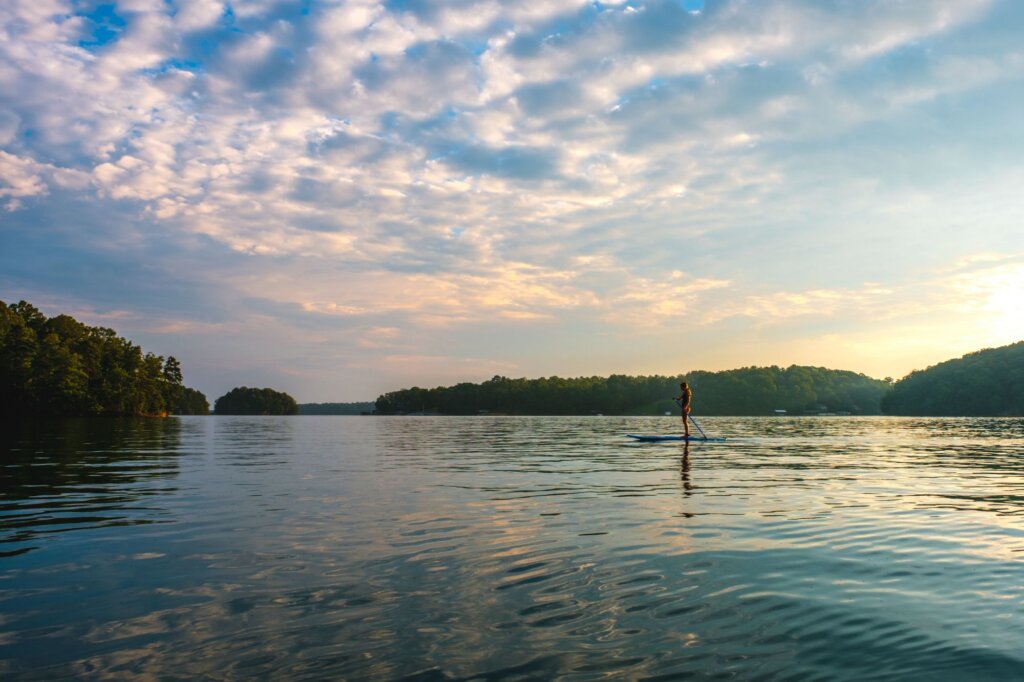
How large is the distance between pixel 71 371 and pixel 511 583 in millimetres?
143640

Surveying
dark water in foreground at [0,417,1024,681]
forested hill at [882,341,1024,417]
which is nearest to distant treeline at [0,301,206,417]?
dark water in foreground at [0,417,1024,681]

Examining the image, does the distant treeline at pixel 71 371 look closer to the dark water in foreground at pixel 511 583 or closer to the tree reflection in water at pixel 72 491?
the tree reflection in water at pixel 72 491

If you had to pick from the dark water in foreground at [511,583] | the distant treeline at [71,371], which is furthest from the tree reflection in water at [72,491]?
the distant treeline at [71,371]

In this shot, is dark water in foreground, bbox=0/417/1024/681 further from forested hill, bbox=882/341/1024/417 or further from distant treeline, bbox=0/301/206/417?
forested hill, bbox=882/341/1024/417

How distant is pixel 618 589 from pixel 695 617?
1272 mm

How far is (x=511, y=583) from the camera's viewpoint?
8555 millimetres

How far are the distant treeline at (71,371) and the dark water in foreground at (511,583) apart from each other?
417 feet

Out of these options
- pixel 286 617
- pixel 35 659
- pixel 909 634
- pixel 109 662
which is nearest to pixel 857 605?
pixel 909 634

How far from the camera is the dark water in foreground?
6.05 meters

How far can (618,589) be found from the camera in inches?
327

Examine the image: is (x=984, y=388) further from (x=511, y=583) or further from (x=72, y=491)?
(x=511, y=583)

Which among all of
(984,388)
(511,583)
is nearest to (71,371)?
(511,583)

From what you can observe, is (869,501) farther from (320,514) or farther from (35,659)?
(35,659)

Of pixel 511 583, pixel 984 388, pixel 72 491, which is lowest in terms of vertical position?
pixel 72 491
